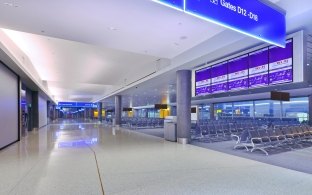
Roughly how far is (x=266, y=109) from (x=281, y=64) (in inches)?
467

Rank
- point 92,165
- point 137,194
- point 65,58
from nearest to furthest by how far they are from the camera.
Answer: point 137,194, point 92,165, point 65,58

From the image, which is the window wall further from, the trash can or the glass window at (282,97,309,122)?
the trash can

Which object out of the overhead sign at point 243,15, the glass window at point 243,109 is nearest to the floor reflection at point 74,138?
the overhead sign at point 243,15

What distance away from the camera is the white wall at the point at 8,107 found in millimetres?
8055

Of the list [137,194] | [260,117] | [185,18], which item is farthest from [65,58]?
[260,117]

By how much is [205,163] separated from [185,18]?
11.8 feet

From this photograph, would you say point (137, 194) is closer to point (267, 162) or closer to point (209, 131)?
point (267, 162)

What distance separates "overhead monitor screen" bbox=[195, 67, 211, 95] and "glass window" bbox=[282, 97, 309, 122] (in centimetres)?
834

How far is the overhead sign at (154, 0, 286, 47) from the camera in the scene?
290cm

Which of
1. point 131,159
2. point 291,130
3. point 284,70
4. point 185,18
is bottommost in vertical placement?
point 131,159

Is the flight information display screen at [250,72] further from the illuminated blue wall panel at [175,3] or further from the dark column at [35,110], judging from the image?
the dark column at [35,110]

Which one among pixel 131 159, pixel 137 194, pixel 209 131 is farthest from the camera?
pixel 209 131

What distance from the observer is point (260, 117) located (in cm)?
1816

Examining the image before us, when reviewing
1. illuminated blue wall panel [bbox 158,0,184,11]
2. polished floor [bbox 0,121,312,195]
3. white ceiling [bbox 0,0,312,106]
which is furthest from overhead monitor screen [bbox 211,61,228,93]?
illuminated blue wall panel [bbox 158,0,184,11]
